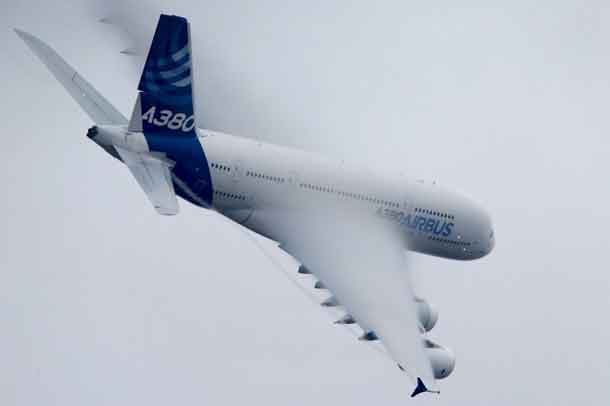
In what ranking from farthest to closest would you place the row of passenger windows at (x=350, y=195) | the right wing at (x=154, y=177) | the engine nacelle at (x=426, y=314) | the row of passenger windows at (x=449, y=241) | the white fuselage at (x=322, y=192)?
1. the row of passenger windows at (x=449, y=241)
2. the engine nacelle at (x=426, y=314)
3. the row of passenger windows at (x=350, y=195)
4. the white fuselage at (x=322, y=192)
5. the right wing at (x=154, y=177)

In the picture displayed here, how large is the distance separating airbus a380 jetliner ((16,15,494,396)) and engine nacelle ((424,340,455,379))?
0.06m

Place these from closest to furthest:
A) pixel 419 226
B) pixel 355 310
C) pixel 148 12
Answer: pixel 355 310
pixel 419 226
pixel 148 12

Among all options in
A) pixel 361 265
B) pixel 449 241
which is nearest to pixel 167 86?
pixel 361 265

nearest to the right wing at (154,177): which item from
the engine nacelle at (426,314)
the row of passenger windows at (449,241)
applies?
the engine nacelle at (426,314)

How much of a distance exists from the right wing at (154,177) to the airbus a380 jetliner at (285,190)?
0.12 meters

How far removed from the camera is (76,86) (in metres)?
83.2

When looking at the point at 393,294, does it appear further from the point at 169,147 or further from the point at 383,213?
the point at 169,147

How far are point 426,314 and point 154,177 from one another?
21.8 metres

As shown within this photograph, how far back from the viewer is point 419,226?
9000 cm

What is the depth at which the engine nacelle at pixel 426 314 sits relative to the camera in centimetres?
8740

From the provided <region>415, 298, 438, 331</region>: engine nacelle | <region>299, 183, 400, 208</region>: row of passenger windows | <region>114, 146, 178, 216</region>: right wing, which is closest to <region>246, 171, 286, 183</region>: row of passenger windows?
<region>299, 183, 400, 208</region>: row of passenger windows

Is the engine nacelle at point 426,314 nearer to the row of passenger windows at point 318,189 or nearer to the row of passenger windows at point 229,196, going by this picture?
the row of passenger windows at point 318,189

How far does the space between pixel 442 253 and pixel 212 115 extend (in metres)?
18.3

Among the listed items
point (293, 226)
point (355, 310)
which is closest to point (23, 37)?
point (293, 226)
